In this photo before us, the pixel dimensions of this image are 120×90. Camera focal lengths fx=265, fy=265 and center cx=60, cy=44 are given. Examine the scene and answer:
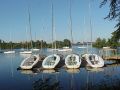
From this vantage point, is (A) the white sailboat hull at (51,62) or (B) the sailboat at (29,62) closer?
(A) the white sailboat hull at (51,62)

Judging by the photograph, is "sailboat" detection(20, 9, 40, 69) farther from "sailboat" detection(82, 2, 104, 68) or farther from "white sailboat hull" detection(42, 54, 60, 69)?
"sailboat" detection(82, 2, 104, 68)

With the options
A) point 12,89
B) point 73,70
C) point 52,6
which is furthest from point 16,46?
point 12,89

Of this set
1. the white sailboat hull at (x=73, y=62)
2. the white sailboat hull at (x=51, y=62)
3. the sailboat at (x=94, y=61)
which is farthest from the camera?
the sailboat at (x=94, y=61)

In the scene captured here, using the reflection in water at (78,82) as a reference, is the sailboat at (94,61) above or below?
above

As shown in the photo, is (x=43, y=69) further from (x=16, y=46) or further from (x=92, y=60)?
(x=16, y=46)

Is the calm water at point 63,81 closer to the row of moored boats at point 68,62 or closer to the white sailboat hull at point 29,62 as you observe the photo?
the row of moored boats at point 68,62

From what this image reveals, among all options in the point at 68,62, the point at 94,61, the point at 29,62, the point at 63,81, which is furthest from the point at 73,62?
the point at 63,81

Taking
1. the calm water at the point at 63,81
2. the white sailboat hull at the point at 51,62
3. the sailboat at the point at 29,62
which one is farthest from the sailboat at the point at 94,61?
the sailboat at the point at 29,62

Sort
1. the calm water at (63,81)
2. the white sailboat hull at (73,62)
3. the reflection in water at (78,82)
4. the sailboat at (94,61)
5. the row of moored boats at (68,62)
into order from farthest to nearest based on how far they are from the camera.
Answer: the sailboat at (94,61)
the row of moored boats at (68,62)
the white sailboat hull at (73,62)
the calm water at (63,81)
the reflection in water at (78,82)

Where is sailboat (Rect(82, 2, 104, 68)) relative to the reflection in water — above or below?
above

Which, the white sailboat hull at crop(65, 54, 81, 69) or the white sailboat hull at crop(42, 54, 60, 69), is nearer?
the white sailboat hull at crop(65, 54, 81, 69)

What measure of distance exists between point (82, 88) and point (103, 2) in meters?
8.08

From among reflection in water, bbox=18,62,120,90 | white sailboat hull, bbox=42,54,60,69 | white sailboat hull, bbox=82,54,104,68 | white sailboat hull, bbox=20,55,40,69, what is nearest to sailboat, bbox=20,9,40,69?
white sailboat hull, bbox=20,55,40,69

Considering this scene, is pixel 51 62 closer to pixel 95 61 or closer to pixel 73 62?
pixel 73 62
